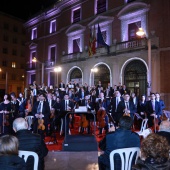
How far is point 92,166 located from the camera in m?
6.20

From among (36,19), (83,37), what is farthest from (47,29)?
(83,37)

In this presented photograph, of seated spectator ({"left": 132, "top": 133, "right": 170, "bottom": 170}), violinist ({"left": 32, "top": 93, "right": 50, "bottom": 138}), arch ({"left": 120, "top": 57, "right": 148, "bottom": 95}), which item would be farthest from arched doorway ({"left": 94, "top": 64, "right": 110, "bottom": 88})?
seated spectator ({"left": 132, "top": 133, "right": 170, "bottom": 170})

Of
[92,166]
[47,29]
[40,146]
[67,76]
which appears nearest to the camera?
[40,146]

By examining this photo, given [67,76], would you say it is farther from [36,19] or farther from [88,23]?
[36,19]

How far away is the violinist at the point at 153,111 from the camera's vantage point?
35.3 ft

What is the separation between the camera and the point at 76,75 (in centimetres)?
2662

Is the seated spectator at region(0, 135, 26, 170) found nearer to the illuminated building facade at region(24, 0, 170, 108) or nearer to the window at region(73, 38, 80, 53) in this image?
the illuminated building facade at region(24, 0, 170, 108)

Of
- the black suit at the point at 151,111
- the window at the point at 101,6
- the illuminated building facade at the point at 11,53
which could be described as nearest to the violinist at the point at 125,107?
the black suit at the point at 151,111

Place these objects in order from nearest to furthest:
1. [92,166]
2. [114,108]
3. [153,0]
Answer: [92,166], [114,108], [153,0]

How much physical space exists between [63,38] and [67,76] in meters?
5.40

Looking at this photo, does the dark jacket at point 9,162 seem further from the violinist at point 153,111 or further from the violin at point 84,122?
the violinist at point 153,111

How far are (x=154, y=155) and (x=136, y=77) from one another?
1891cm

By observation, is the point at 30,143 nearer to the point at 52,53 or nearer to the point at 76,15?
the point at 76,15

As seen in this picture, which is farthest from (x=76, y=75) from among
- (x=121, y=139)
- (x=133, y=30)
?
(x=121, y=139)
